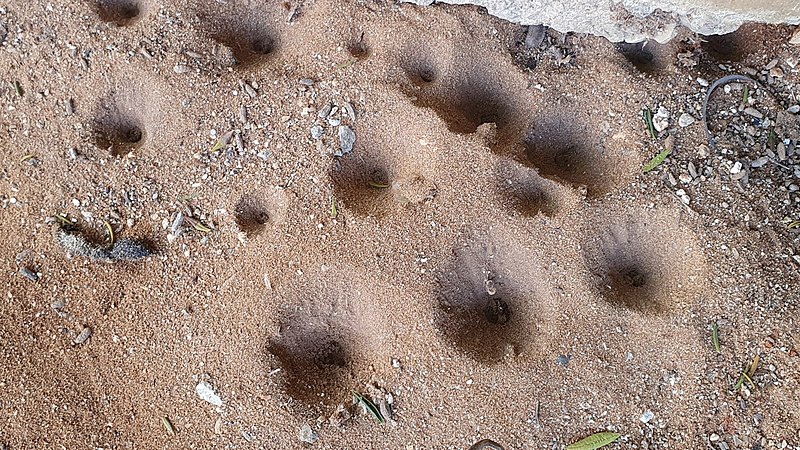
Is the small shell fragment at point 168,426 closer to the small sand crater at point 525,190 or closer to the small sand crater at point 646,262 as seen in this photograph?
the small sand crater at point 525,190

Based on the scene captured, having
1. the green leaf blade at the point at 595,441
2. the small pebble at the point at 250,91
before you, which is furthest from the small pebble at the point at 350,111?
the green leaf blade at the point at 595,441

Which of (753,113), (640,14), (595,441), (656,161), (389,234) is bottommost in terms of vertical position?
(595,441)

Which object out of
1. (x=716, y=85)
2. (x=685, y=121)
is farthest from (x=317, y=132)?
(x=716, y=85)

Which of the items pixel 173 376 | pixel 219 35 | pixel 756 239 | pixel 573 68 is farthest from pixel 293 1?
pixel 756 239

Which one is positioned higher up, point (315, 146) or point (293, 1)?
point (293, 1)

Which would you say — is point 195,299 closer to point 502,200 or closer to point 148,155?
point 148,155

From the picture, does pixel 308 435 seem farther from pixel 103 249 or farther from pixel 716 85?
pixel 716 85
